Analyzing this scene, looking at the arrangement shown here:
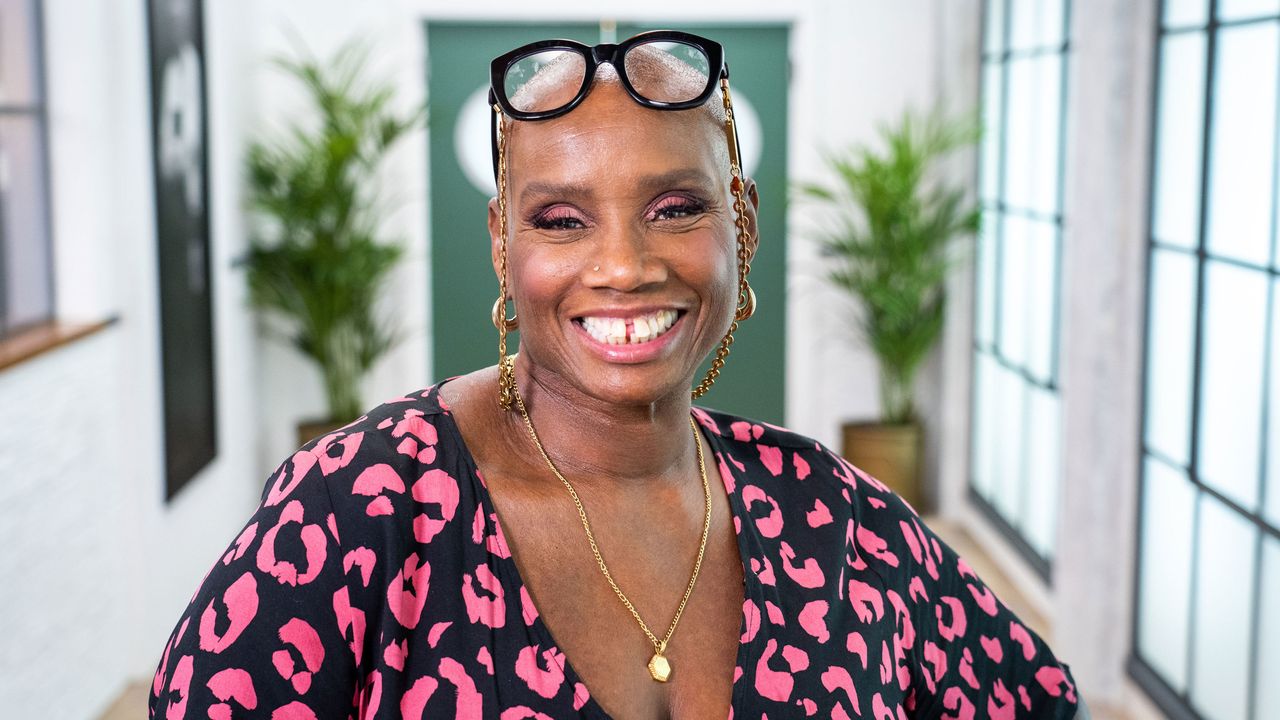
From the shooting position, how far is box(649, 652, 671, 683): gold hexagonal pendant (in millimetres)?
1185

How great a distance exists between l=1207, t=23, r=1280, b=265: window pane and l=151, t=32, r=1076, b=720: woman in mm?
1805

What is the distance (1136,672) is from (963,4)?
2891 millimetres

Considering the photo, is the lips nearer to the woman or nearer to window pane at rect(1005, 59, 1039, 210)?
the woman

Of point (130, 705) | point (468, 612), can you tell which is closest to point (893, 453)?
point (130, 705)

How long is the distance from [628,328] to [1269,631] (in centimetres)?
215

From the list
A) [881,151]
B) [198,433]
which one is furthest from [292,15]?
[881,151]

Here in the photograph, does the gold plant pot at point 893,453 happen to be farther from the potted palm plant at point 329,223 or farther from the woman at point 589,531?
the woman at point 589,531

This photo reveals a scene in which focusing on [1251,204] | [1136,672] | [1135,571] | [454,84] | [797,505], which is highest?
[454,84]

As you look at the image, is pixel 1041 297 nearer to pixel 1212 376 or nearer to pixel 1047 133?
pixel 1047 133

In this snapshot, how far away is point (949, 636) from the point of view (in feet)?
4.58

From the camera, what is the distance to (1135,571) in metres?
3.58

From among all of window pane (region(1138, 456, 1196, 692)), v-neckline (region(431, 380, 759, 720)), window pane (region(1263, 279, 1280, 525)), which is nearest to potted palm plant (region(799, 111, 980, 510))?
window pane (region(1138, 456, 1196, 692))

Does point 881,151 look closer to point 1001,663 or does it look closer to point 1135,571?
point 1135,571

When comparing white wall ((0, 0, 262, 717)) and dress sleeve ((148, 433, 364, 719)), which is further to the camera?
white wall ((0, 0, 262, 717))
